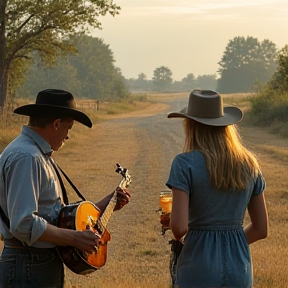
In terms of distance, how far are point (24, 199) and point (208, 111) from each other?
97 cm

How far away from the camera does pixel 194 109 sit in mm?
3490

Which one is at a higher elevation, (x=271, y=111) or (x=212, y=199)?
(x=212, y=199)

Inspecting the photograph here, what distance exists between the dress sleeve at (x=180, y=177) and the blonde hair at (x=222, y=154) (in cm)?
10

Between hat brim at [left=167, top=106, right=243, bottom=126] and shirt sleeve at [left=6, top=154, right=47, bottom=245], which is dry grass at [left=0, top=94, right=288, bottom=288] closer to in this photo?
shirt sleeve at [left=6, top=154, right=47, bottom=245]

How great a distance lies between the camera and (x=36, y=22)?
29516 mm

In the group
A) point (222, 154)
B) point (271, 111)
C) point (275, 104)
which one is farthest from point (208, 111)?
point (275, 104)

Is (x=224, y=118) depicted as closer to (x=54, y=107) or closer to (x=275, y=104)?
(x=54, y=107)

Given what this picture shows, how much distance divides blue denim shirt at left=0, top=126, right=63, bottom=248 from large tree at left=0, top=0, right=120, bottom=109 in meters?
24.9

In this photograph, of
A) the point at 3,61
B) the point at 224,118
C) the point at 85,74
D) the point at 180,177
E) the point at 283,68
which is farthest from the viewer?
the point at 85,74

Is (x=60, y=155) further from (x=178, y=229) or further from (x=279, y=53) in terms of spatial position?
(x=279, y=53)

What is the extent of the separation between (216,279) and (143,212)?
707 centimetres

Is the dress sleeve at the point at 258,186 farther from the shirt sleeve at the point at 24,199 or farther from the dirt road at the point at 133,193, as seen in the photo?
the dirt road at the point at 133,193

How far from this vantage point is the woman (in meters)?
3.29

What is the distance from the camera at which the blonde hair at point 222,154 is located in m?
3.30
